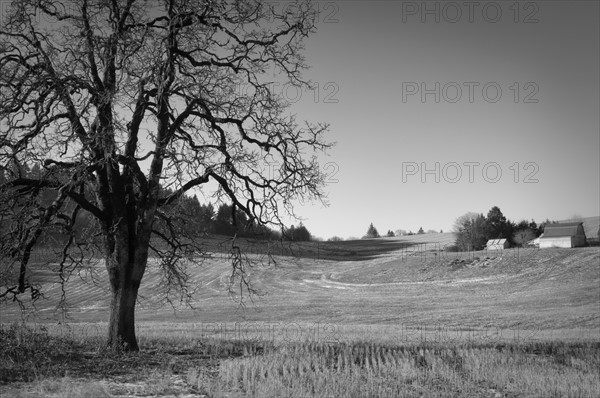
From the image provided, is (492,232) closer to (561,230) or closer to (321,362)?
(561,230)

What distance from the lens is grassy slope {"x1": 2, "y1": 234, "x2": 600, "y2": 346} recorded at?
33000 mm

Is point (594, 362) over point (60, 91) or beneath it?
beneath

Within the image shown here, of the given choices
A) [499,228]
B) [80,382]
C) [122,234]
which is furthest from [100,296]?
[499,228]

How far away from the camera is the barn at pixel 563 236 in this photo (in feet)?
245

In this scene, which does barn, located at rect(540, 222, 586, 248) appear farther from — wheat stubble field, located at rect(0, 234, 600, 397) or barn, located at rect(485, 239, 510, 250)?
wheat stubble field, located at rect(0, 234, 600, 397)

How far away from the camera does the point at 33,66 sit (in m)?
13.7

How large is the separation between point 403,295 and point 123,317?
39.3 meters

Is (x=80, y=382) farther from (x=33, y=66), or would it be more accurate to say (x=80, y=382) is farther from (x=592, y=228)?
(x=592, y=228)

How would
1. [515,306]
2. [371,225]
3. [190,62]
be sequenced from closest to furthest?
[190,62], [515,306], [371,225]

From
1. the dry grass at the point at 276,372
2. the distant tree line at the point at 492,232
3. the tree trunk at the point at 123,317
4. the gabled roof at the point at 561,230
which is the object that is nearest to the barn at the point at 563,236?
the gabled roof at the point at 561,230

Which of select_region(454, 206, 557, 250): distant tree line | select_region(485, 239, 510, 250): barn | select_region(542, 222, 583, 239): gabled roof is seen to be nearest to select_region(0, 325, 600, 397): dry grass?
select_region(542, 222, 583, 239): gabled roof

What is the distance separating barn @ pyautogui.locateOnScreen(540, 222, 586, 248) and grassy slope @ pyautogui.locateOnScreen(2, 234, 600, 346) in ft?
39.2

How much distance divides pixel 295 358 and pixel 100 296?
145ft

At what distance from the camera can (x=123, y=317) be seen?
1362cm
